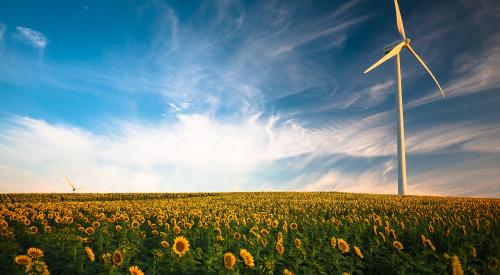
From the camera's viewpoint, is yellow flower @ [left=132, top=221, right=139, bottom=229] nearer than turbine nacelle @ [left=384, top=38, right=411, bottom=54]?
Yes

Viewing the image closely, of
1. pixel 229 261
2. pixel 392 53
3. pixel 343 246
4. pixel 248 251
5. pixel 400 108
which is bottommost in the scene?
pixel 248 251

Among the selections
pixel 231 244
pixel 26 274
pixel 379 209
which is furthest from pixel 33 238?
pixel 379 209

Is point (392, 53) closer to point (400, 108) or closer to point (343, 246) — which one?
point (400, 108)

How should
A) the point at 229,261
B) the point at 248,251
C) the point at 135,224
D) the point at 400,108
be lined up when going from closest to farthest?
the point at 229,261 → the point at 248,251 → the point at 135,224 → the point at 400,108

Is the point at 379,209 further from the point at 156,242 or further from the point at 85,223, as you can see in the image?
the point at 85,223

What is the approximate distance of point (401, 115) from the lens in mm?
45438

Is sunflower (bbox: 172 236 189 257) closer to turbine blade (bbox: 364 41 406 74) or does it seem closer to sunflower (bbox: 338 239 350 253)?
sunflower (bbox: 338 239 350 253)

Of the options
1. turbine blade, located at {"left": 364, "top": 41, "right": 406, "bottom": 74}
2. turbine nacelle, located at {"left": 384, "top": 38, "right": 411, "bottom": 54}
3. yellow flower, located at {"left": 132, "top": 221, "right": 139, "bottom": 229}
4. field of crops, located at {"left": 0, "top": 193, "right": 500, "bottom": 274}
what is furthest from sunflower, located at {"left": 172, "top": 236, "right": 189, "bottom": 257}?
turbine nacelle, located at {"left": 384, "top": 38, "right": 411, "bottom": 54}

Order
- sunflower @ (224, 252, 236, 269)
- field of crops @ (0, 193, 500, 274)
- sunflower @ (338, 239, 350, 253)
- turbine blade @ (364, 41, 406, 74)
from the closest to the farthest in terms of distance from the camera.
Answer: sunflower @ (224, 252, 236, 269) → field of crops @ (0, 193, 500, 274) → sunflower @ (338, 239, 350, 253) → turbine blade @ (364, 41, 406, 74)

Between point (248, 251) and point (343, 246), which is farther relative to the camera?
point (248, 251)

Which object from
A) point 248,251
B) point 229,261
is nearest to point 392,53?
point 248,251

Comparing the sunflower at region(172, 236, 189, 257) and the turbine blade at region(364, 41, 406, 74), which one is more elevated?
the turbine blade at region(364, 41, 406, 74)

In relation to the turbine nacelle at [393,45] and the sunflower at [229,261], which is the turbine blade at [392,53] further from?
the sunflower at [229,261]

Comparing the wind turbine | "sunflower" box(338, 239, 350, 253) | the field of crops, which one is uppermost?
the wind turbine
